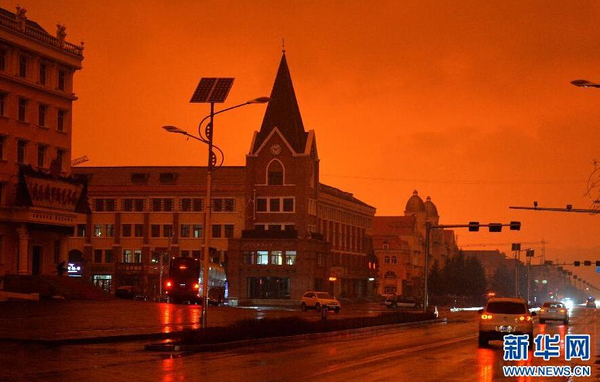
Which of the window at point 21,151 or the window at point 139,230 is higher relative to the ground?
the window at point 21,151

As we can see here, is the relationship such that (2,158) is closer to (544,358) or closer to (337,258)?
(544,358)

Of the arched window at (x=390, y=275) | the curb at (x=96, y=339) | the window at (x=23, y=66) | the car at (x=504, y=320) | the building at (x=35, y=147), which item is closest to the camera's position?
the curb at (x=96, y=339)

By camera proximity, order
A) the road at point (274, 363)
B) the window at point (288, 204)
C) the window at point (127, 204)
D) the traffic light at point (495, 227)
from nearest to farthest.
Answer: the road at point (274, 363)
the traffic light at point (495, 227)
the window at point (288, 204)
the window at point (127, 204)

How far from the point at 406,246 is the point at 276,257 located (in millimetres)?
53039

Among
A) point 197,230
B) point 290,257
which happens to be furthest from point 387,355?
point 197,230

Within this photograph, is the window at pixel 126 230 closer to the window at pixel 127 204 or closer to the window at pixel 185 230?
the window at pixel 127 204

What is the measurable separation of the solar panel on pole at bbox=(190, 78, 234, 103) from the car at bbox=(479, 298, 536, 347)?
13.5m

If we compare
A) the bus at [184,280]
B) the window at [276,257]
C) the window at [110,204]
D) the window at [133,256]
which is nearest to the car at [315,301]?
the bus at [184,280]

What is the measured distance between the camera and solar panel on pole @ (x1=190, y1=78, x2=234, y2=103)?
38469mm

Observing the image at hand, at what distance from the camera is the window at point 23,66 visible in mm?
65688

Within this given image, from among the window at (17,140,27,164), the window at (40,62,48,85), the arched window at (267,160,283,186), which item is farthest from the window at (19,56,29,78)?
the arched window at (267,160,283,186)

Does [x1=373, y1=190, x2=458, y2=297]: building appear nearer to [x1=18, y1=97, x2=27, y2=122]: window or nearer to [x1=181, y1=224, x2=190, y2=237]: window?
[x1=181, y1=224, x2=190, y2=237]: window

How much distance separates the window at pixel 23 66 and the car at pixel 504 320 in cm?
4273

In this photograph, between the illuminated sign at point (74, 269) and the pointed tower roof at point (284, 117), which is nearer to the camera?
the illuminated sign at point (74, 269)
